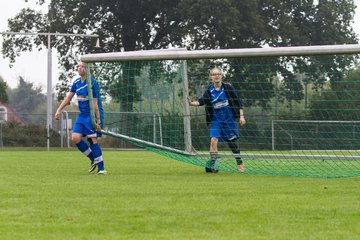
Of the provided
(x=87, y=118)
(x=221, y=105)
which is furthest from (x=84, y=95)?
(x=221, y=105)

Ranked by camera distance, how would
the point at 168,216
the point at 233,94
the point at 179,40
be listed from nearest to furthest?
1. the point at 168,216
2. the point at 233,94
3. the point at 179,40

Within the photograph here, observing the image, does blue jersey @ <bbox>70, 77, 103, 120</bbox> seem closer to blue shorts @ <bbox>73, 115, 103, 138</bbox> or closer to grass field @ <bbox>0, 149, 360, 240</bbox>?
blue shorts @ <bbox>73, 115, 103, 138</bbox>

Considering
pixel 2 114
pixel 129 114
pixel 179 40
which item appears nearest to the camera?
pixel 129 114

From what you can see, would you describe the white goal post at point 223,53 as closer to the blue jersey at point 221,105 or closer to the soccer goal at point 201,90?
the soccer goal at point 201,90

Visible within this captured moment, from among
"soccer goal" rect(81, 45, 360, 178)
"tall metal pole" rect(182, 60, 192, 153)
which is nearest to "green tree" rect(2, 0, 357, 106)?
"soccer goal" rect(81, 45, 360, 178)

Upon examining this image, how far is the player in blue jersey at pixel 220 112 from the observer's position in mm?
14016

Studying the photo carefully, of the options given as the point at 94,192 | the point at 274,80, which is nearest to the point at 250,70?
the point at 274,80

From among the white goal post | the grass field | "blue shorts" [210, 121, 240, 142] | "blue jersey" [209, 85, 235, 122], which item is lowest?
the grass field

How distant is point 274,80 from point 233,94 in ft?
9.28

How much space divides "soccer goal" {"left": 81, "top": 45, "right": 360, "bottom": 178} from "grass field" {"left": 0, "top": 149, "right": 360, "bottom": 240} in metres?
2.28

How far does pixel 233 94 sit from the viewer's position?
14.0 metres

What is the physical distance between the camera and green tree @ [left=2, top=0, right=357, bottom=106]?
161ft

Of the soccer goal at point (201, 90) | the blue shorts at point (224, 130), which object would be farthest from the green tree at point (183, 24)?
the blue shorts at point (224, 130)

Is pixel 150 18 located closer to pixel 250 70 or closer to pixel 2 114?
pixel 2 114
